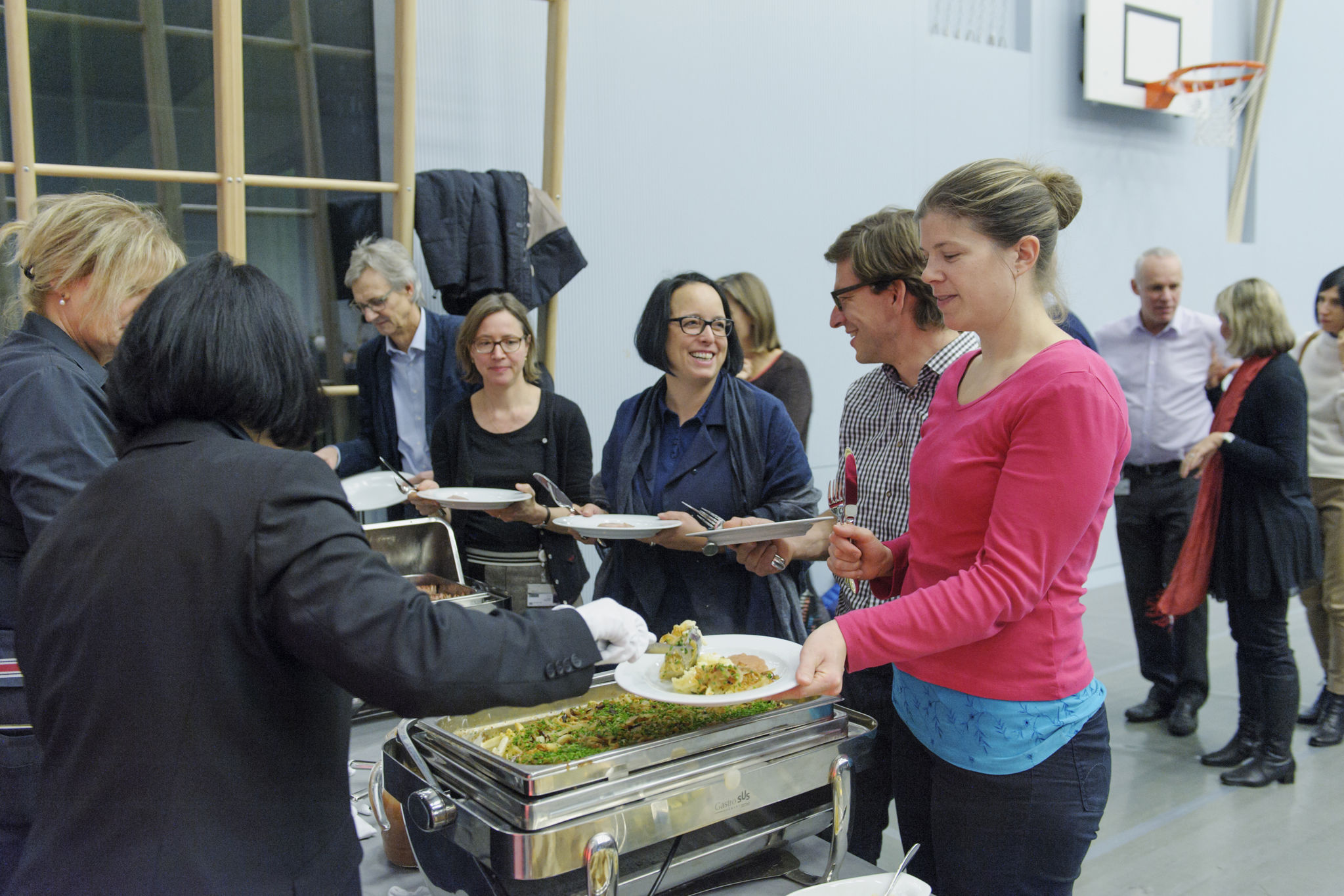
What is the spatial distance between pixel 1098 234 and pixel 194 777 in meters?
5.78

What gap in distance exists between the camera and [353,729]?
194 centimetres

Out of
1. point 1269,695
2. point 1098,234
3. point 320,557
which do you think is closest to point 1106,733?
point 320,557

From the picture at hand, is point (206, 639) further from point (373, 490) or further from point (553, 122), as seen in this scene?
point (553, 122)

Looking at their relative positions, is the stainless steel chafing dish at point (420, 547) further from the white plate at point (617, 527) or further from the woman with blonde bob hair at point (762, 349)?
the woman with blonde bob hair at point (762, 349)

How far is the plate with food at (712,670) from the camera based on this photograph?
1198 millimetres

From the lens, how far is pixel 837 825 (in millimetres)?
1287

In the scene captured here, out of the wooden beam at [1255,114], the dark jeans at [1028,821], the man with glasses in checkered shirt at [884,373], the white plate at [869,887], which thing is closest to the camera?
the white plate at [869,887]

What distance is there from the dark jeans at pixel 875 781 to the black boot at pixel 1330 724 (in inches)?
98.3

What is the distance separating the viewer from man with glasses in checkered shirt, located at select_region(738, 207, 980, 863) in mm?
1719

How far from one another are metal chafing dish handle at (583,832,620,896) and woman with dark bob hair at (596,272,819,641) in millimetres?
1066

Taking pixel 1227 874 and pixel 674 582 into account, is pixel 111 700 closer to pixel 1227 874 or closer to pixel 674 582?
pixel 674 582

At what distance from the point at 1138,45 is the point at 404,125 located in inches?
172

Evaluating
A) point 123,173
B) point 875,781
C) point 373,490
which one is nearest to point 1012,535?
point 875,781

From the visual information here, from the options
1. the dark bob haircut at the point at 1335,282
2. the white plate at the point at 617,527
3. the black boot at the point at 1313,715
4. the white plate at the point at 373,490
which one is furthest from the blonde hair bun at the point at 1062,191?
the black boot at the point at 1313,715
